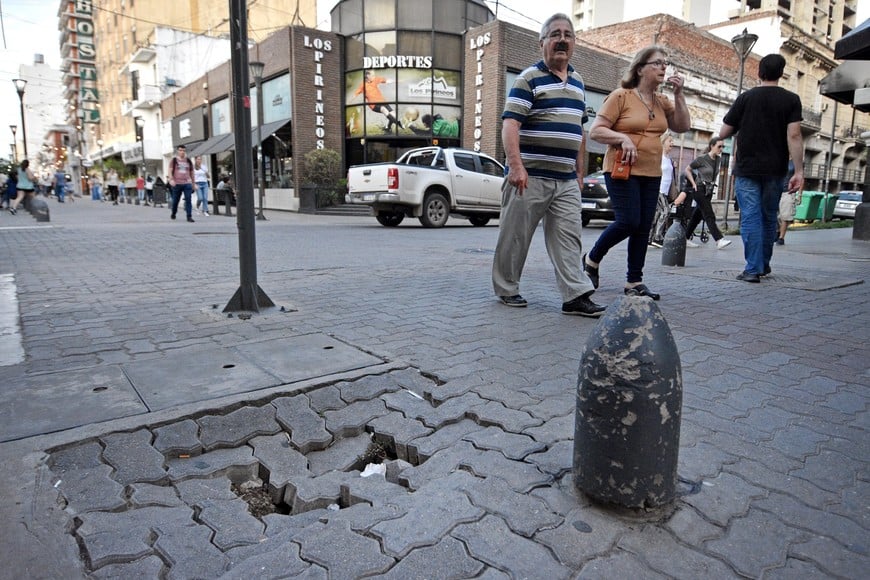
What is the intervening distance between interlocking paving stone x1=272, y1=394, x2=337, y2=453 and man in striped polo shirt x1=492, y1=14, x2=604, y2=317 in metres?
2.28

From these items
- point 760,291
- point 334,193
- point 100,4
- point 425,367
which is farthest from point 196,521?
point 100,4

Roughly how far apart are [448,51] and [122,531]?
77.9ft

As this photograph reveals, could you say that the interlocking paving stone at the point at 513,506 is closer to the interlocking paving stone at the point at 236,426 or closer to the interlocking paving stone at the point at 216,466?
the interlocking paving stone at the point at 216,466

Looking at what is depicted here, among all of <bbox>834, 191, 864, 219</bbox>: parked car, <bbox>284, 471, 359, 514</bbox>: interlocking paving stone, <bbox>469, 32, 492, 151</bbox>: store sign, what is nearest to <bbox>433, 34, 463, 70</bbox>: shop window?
<bbox>469, 32, 492, 151</bbox>: store sign

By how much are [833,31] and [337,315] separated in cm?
7661

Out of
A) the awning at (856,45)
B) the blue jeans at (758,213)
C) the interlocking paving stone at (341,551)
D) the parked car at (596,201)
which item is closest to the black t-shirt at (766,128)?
the blue jeans at (758,213)

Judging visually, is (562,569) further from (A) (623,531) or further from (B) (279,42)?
(B) (279,42)

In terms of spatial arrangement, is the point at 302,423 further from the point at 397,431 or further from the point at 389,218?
the point at 389,218

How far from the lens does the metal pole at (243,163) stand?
3924mm

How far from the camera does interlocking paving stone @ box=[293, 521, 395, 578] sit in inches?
58.2

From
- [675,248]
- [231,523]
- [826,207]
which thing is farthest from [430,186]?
[826,207]

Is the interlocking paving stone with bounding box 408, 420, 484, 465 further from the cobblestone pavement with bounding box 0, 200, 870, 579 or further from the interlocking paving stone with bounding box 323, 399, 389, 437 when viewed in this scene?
the interlocking paving stone with bounding box 323, 399, 389, 437

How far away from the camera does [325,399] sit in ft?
8.59

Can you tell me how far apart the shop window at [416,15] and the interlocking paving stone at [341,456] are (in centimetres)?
2315
